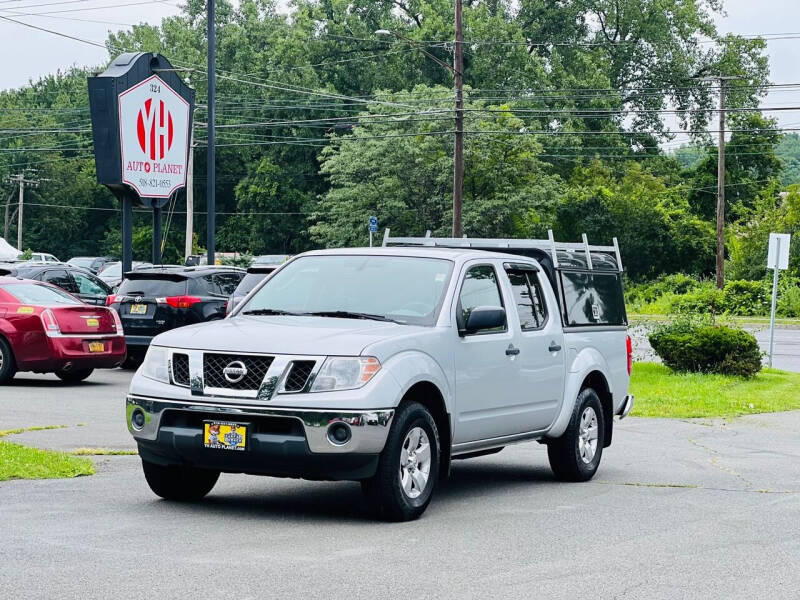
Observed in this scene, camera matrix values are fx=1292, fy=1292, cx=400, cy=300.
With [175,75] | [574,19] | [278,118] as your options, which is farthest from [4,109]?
[175,75]

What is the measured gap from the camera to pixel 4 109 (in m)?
97.6

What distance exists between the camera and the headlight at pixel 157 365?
8.70m

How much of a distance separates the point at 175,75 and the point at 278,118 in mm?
47871

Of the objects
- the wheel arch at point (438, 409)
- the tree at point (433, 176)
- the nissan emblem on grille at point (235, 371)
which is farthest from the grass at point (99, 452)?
the tree at point (433, 176)

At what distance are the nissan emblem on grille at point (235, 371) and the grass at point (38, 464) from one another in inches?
97.0

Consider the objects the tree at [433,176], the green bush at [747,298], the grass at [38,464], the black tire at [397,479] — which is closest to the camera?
the black tire at [397,479]

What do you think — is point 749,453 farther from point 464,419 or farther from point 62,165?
point 62,165

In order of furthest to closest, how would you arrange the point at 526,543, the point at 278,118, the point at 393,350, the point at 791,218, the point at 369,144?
the point at 278,118 < the point at 369,144 < the point at 791,218 < the point at 393,350 < the point at 526,543

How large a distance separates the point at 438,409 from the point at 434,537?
1193mm

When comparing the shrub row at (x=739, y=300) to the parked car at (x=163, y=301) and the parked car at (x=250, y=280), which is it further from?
the parked car at (x=250, y=280)

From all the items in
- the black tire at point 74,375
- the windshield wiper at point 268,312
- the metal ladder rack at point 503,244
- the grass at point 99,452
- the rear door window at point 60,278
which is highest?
the metal ladder rack at point 503,244

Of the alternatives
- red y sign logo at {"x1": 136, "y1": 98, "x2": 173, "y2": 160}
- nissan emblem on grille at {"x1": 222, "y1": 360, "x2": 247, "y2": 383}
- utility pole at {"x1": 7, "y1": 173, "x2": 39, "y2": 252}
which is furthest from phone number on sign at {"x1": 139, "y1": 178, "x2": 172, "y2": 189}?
utility pole at {"x1": 7, "y1": 173, "x2": 39, "y2": 252}

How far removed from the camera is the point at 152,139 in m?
28.6

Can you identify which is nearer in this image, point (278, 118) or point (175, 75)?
point (175, 75)
